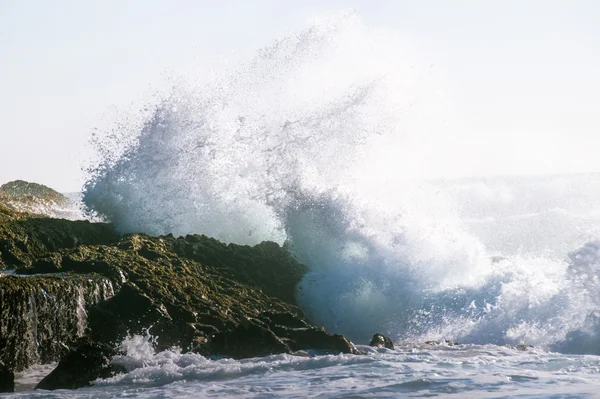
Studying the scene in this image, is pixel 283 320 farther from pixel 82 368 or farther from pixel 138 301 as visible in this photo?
pixel 82 368

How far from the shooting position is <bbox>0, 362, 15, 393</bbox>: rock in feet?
24.9

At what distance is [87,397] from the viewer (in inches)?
285

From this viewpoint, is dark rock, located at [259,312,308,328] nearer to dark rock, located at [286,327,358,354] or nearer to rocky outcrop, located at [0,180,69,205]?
dark rock, located at [286,327,358,354]

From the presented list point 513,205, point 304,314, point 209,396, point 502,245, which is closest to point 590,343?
point 304,314

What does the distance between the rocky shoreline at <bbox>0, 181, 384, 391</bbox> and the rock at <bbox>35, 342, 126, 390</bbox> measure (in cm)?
1

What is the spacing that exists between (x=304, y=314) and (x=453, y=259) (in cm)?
306

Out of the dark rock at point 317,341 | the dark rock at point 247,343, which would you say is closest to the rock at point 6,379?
the dark rock at point 247,343

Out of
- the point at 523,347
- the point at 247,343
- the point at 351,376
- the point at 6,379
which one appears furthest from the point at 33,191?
the point at 351,376

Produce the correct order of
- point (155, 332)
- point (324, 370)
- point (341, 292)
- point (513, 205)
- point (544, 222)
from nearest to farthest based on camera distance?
point (324, 370) → point (155, 332) → point (341, 292) → point (544, 222) → point (513, 205)

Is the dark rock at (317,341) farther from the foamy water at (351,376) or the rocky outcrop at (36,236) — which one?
the rocky outcrop at (36,236)

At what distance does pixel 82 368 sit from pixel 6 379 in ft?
2.44

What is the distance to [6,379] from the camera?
776 centimetres

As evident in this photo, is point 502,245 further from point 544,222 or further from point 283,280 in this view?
point 283,280

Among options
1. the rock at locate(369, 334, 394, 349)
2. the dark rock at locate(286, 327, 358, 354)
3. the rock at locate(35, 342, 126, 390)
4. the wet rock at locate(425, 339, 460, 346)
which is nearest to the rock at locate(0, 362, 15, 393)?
the rock at locate(35, 342, 126, 390)
